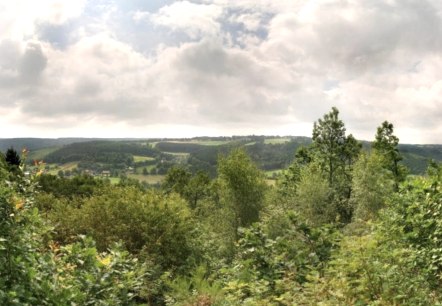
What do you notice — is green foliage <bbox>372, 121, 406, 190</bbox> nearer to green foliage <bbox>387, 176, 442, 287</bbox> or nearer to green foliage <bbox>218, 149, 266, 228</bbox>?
green foliage <bbox>218, 149, 266, 228</bbox>

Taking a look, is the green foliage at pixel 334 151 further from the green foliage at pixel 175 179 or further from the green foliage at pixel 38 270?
the green foliage at pixel 38 270

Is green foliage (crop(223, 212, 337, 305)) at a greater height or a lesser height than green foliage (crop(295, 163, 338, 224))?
greater

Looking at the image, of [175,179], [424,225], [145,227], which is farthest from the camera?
[175,179]

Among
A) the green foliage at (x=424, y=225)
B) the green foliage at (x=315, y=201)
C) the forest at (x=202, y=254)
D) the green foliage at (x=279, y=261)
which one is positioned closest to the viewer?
the forest at (x=202, y=254)

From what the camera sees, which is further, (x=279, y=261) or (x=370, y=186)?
(x=370, y=186)

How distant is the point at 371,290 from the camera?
8.00 m

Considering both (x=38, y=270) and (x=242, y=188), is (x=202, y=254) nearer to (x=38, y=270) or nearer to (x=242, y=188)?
(x=242, y=188)

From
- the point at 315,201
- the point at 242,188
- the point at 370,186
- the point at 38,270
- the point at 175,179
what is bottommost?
the point at 175,179

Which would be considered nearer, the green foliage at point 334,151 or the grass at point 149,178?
the green foliage at point 334,151

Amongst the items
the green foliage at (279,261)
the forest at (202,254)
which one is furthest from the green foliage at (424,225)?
the green foliage at (279,261)

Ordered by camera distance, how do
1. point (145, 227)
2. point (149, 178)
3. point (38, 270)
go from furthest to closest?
point (149, 178) < point (145, 227) < point (38, 270)

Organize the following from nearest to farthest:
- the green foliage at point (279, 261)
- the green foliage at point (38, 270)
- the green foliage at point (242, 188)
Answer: the green foliage at point (38, 270) → the green foliage at point (279, 261) → the green foliage at point (242, 188)

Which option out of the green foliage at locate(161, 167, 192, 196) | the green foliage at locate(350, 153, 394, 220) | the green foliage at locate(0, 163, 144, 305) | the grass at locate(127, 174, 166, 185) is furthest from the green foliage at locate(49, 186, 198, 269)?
the grass at locate(127, 174, 166, 185)

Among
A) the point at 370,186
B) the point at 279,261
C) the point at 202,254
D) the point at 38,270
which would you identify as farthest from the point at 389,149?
the point at 38,270
